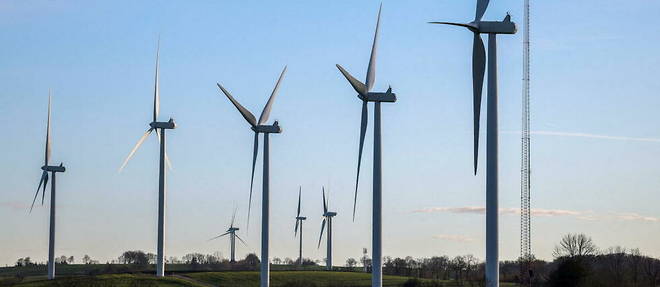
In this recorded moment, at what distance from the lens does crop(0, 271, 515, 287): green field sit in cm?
15388

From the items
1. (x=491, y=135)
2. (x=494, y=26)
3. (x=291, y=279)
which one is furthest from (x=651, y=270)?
(x=491, y=135)

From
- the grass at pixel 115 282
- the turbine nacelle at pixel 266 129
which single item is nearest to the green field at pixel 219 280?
the grass at pixel 115 282

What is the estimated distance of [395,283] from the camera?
7126 inches

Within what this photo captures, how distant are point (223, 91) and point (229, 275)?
217 ft

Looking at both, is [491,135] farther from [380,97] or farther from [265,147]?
[265,147]

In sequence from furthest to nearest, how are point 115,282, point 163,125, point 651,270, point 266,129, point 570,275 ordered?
Answer: 1. point 651,270
2. point 163,125
3. point 115,282
4. point 266,129
5. point 570,275

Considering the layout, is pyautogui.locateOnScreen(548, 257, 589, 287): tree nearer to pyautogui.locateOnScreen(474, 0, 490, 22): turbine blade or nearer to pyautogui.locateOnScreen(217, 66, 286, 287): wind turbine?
pyautogui.locateOnScreen(217, 66, 286, 287): wind turbine

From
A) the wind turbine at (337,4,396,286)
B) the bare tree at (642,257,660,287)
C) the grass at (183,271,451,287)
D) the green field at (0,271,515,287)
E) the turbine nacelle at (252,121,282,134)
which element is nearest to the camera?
the wind turbine at (337,4,396,286)

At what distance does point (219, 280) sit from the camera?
177m

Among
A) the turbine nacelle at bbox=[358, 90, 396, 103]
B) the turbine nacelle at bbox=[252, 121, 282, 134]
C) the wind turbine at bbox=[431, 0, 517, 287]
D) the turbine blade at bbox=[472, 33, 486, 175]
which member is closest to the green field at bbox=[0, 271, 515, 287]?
the turbine nacelle at bbox=[252, 121, 282, 134]

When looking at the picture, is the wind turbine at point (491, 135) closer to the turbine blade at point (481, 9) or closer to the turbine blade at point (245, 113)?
the turbine blade at point (481, 9)

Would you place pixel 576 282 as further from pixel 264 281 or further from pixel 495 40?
pixel 495 40

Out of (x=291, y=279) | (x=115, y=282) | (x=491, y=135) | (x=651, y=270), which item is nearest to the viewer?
(x=491, y=135)

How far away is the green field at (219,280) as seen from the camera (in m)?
154
